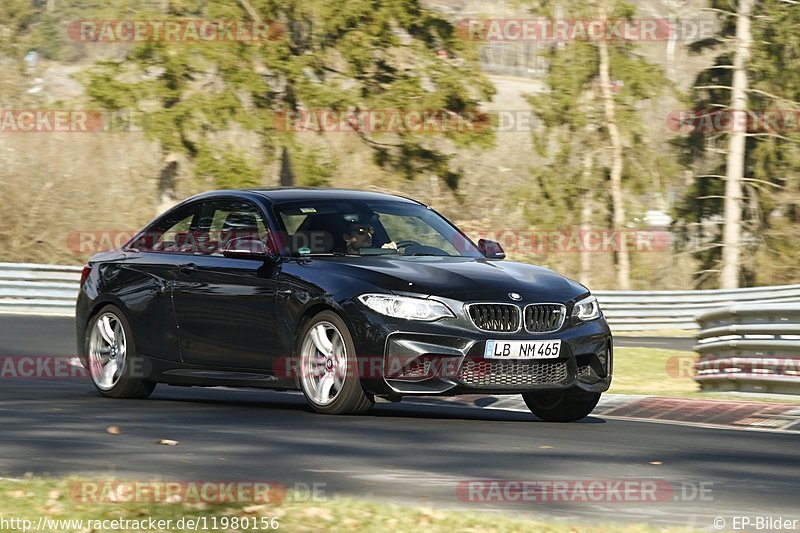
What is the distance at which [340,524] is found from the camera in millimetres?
6340

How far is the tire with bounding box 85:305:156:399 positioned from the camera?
1245 centimetres

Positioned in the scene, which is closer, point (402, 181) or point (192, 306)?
point (192, 306)

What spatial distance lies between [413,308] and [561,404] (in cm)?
171

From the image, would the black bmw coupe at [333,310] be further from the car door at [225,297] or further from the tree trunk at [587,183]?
the tree trunk at [587,183]

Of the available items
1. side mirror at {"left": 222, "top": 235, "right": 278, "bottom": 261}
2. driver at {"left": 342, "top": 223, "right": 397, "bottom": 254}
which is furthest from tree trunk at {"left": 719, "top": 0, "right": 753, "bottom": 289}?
side mirror at {"left": 222, "top": 235, "right": 278, "bottom": 261}

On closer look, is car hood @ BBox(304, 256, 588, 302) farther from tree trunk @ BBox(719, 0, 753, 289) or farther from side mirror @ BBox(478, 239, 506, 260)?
tree trunk @ BBox(719, 0, 753, 289)

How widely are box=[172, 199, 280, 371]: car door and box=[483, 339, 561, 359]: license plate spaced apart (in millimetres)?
1665

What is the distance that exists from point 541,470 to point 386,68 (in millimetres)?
26782

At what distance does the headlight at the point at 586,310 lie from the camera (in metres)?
10.9

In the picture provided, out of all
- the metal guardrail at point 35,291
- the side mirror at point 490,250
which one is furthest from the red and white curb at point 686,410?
the metal guardrail at point 35,291

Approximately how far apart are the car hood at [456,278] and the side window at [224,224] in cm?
94

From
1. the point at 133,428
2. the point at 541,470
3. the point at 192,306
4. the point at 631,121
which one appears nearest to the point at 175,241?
the point at 192,306

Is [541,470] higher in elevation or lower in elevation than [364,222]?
lower

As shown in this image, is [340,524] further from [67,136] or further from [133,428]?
[67,136]
